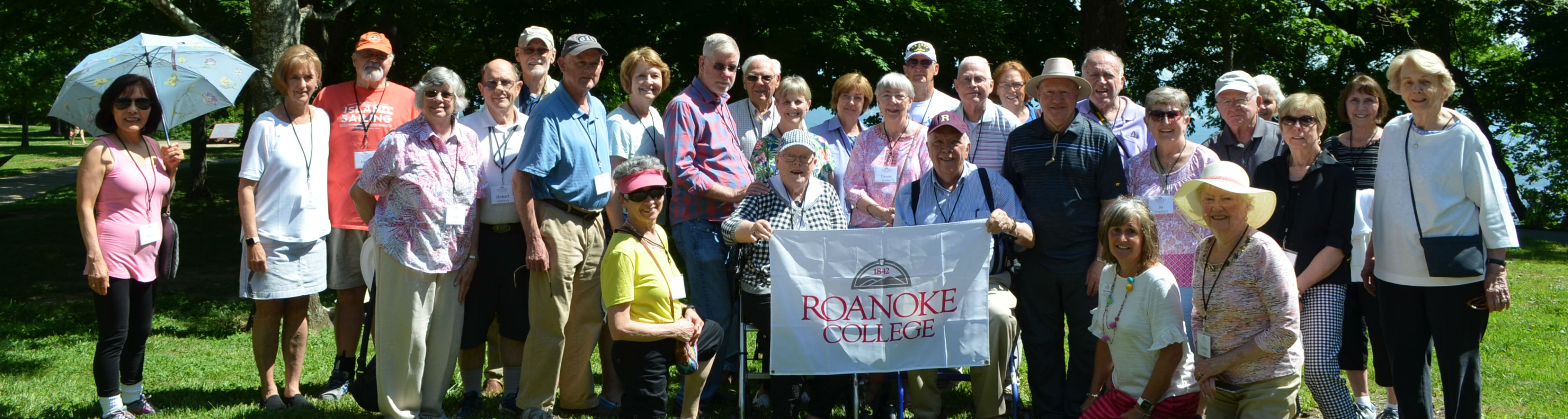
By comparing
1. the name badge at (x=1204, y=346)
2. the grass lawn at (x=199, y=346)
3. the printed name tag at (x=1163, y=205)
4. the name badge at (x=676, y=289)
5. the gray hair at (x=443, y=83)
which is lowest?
the grass lawn at (x=199, y=346)

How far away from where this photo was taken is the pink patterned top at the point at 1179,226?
5285mm

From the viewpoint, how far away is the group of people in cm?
455

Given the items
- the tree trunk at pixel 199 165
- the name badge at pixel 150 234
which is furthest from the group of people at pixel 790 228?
the tree trunk at pixel 199 165

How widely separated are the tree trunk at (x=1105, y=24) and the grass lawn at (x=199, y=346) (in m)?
5.02

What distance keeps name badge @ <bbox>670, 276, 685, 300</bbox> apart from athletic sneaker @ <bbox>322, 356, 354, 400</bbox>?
2.46m

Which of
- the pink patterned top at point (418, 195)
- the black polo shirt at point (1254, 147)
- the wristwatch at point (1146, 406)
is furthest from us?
the black polo shirt at point (1254, 147)

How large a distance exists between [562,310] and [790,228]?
1.25 metres

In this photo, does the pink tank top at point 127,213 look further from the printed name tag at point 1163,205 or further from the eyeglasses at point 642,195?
the printed name tag at point 1163,205

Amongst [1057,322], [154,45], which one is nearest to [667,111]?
[1057,322]

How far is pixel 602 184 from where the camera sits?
551cm

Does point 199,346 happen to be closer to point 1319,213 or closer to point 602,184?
point 602,184

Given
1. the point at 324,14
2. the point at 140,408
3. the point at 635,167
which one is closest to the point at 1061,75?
the point at 635,167

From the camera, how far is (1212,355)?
4.37 metres

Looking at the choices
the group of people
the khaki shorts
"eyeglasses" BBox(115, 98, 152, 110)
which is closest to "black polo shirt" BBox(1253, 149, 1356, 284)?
the group of people
